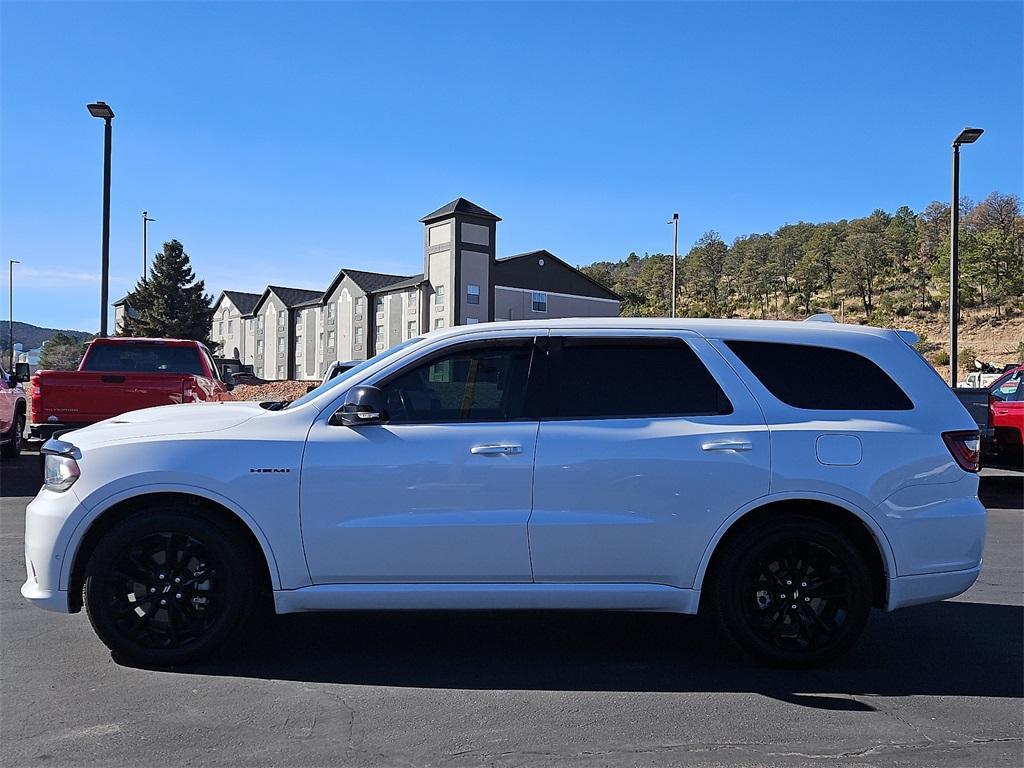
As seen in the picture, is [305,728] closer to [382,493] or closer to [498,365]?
[382,493]

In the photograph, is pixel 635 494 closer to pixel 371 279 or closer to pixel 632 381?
pixel 632 381

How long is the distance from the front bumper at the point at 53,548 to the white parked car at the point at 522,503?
12mm

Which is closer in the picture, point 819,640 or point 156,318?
point 819,640

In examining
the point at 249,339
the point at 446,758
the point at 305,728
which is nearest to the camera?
the point at 446,758

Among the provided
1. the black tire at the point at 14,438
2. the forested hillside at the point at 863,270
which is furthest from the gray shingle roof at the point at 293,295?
the black tire at the point at 14,438

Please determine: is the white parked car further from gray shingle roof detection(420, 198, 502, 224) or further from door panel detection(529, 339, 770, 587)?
gray shingle roof detection(420, 198, 502, 224)

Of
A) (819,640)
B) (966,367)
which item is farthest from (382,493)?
(966,367)

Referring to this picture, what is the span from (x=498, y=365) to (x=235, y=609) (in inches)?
72.5

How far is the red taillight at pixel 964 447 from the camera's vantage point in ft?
16.1

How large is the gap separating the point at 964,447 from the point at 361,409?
10.4 feet

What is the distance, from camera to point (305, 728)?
13.2ft

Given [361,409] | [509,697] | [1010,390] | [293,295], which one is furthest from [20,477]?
[293,295]

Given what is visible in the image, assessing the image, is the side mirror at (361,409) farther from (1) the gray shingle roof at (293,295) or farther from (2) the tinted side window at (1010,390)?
(1) the gray shingle roof at (293,295)

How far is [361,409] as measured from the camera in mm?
4707
